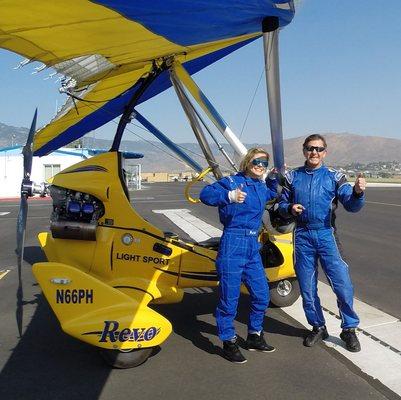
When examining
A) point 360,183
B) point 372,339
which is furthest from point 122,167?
point 372,339

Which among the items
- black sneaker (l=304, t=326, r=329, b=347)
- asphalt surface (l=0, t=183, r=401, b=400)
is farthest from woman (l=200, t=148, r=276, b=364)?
black sneaker (l=304, t=326, r=329, b=347)

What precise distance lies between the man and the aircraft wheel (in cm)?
157

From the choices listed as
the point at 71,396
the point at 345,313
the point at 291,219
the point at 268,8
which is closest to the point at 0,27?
the point at 268,8

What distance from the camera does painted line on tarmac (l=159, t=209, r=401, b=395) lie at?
3.61m

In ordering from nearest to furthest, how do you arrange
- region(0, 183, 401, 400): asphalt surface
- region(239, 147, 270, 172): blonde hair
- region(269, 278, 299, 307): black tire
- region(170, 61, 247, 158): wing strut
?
1. region(0, 183, 401, 400): asphalt surface
2. region(239, 147, 270, 172): blonde hair
3. region(170, 61, 247, 158): wing strut
4. region(269, 278, 299, 307): black tire

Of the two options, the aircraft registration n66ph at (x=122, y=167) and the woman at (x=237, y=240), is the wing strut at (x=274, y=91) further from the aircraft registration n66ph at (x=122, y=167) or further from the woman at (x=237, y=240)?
the woman at (x=237, y=240)

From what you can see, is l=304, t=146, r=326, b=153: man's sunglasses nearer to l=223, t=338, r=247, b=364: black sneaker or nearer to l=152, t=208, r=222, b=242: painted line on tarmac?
l=223, t=338, r=247, b=364: black sneaker

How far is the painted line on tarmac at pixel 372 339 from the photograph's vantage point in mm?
3613

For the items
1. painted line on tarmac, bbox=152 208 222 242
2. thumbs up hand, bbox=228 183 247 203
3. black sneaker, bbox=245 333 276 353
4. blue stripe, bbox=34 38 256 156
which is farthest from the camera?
painted line on tarmac, bbox=152 208 222 242

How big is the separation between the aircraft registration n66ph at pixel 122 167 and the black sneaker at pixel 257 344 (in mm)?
792

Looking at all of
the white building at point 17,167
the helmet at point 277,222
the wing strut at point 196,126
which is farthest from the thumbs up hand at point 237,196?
the white building at point 17,167

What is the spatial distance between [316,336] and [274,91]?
2428 millimetres

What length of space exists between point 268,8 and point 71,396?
3289 millimetres

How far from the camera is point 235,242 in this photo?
3.91 m
